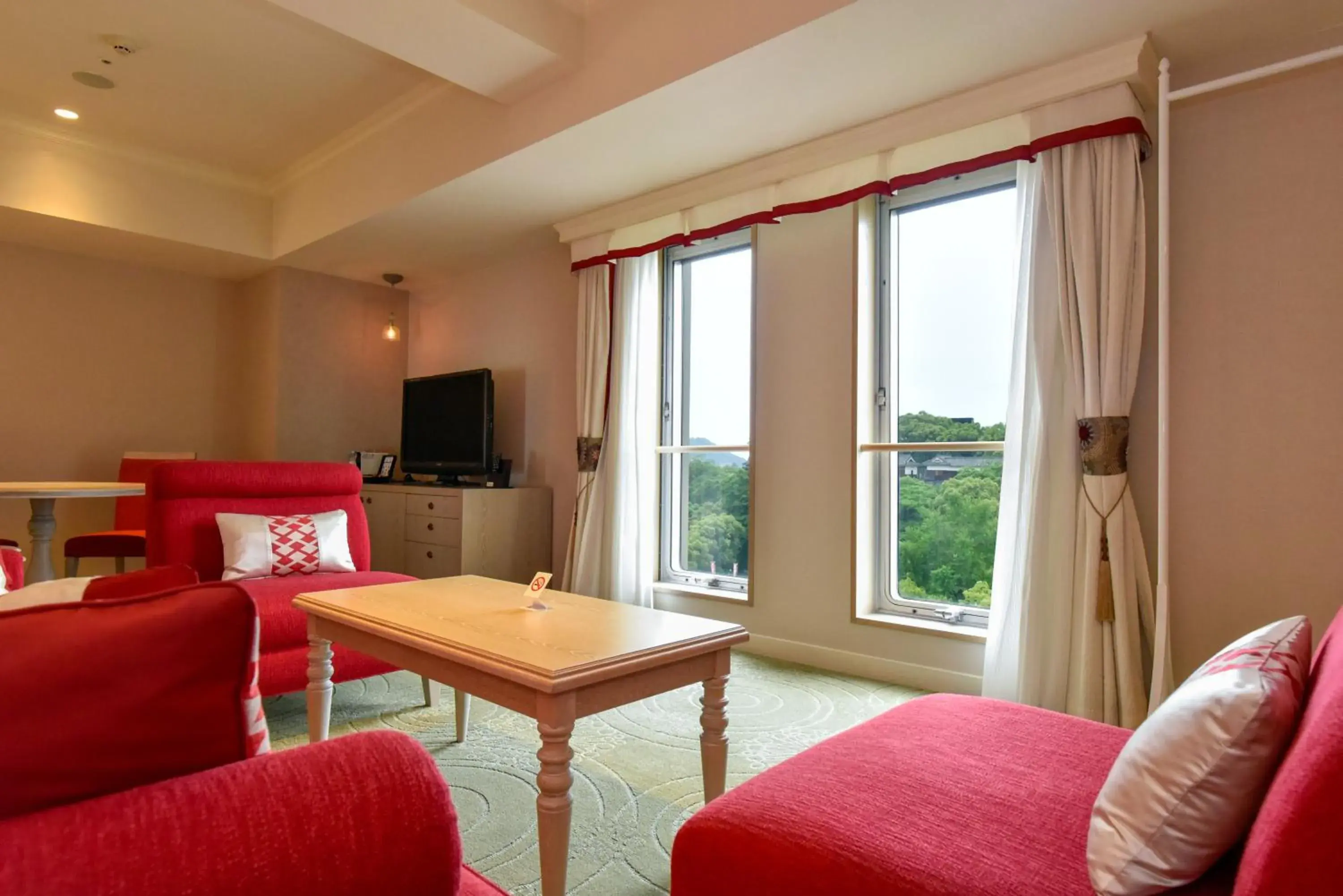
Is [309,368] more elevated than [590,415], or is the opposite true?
[309,368]

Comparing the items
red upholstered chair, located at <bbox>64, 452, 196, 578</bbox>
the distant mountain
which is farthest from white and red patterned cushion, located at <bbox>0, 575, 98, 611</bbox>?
red upholstered chair, located at <bbox>64, 452, 196, 578</bbox>

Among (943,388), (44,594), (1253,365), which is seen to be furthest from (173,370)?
(1253,365)

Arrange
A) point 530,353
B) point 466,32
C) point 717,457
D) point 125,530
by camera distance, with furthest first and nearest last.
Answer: point 530,353 < point 125,530 < point 717,457 < point 466,32

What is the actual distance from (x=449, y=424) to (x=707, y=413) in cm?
192

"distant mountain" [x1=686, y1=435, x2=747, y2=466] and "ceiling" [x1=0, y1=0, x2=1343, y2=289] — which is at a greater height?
"ceiling" [x1=0, y1=0, x2=1343, y2=289]

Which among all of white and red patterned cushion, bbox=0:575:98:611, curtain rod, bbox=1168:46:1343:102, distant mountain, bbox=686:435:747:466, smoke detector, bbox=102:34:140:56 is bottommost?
white and red patterned cushion, bbox=0:575:98:611

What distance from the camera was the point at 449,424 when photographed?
5.16 m

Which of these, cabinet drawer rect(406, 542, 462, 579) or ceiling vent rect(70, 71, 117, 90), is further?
cabinet drawer rect(406, 542, 462, 579)

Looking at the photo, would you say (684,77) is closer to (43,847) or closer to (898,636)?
(898,636)

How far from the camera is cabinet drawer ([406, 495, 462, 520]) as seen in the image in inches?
176

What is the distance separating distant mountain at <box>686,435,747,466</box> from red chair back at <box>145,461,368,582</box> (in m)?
1.78

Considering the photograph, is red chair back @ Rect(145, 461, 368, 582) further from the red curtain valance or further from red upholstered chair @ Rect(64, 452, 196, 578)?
the red curtain valance

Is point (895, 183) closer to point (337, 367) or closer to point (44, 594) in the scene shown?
point (44, 594)

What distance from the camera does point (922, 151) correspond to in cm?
319
